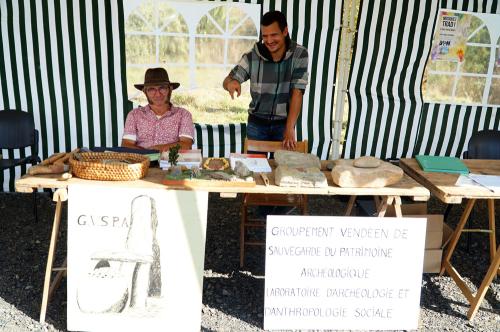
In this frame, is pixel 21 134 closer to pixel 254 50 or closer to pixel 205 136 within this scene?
pixel 205 136

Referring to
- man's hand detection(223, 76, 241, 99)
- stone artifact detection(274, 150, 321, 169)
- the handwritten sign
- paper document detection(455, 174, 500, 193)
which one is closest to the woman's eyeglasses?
man's hand detection(223, 76, 241, 99)

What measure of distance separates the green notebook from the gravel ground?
0.81 metres

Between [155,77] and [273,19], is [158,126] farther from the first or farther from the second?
[273,19]

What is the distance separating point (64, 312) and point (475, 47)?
4.57m

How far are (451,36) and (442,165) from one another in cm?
245

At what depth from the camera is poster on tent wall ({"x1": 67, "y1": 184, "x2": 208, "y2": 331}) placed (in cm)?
260

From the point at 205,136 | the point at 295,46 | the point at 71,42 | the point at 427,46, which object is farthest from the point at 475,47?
the point at 71,42

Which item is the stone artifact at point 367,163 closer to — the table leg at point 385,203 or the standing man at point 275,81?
the table leg at point 385,203

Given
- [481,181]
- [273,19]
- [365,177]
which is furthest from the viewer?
[273,19]

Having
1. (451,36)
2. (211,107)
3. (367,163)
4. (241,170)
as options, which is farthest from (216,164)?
(211,107)

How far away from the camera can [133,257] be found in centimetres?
262

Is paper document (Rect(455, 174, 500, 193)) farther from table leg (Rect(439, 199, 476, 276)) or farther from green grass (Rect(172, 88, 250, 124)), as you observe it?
green grass (Rect(172, 88, 250, 124))

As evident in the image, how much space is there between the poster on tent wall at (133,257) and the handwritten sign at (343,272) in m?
0.44

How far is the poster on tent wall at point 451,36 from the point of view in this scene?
16.3 feet
